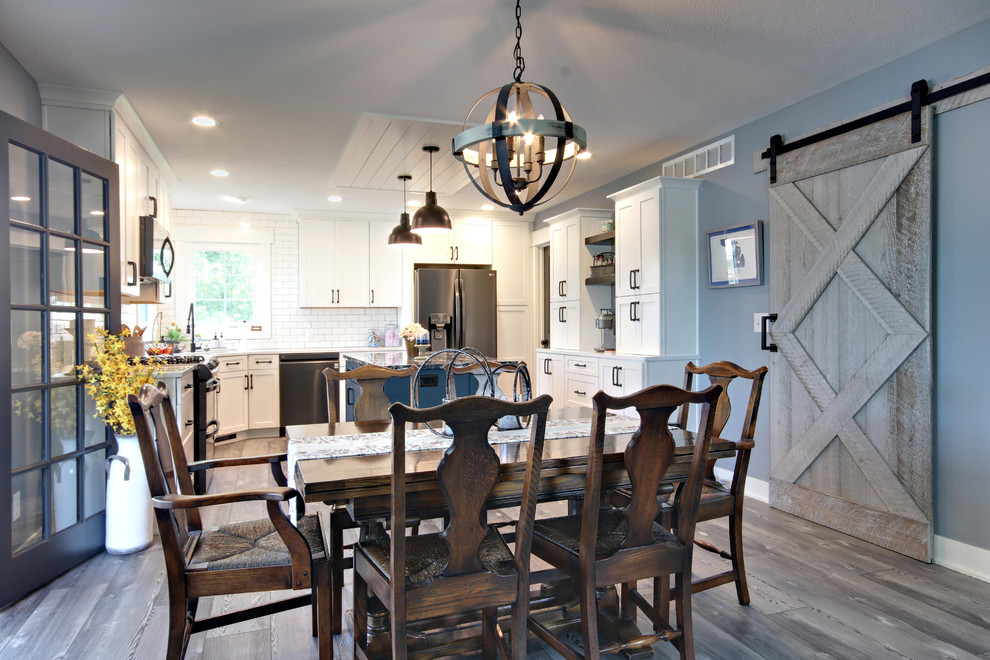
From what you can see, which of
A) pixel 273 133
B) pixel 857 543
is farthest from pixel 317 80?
pixel 857 543

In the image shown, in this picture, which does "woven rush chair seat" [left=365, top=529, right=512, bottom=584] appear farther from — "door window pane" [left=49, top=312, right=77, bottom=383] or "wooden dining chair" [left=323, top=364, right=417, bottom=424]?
"door window pane" [left=49, top=312, right=77, bottom=383]

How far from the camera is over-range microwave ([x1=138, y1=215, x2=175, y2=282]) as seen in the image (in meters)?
4.08

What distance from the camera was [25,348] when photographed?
272 centimetres

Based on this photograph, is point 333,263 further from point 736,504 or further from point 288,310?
point 736,504

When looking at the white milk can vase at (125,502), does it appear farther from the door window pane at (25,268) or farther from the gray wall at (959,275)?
the gray wall at (959,275)

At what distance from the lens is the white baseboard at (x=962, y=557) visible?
2771mm

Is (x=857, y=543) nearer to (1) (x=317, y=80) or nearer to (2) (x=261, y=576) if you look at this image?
(2) (x=261, y=576)

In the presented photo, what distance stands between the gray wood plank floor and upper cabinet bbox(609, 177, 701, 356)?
1.78 meters

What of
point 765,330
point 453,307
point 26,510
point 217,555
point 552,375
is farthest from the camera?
point 453,307

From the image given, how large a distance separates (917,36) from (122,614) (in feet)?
14.4

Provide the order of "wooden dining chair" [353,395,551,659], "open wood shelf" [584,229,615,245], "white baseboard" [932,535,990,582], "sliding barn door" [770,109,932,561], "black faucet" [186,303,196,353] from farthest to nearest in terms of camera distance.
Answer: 1. "black faucet" [186,303,196,353]
2. "open wood shelf" [584,229,615,245]
3. "sliding barn door" [770,109,932,561]
4. "white baseboard" [932,535,990,582]
5. "wooden dining chair" [353,395,551,659]

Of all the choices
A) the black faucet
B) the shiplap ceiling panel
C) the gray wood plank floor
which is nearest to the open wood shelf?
the shiplap ceiling panel

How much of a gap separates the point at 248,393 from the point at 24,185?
4.06 meters

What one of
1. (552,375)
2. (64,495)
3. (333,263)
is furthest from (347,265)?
(64,495)
